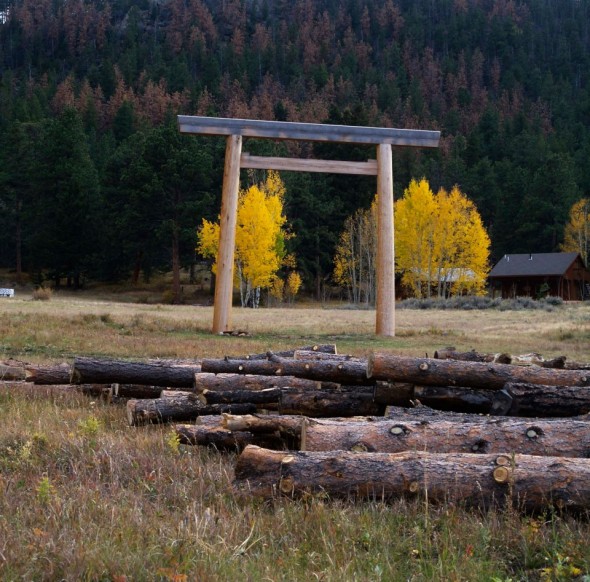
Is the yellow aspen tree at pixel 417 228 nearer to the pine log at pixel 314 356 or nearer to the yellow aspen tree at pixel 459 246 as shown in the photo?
the yellow aspen tree at pixel 459 246

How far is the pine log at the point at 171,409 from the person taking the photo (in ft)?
23.4

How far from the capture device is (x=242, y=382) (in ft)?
25.6

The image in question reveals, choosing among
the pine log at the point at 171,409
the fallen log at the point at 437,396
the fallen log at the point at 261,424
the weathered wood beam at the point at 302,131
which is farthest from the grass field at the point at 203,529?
the weathered wood beam at the point at 302,131

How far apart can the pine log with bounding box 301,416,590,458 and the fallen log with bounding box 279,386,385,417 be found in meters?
1.32

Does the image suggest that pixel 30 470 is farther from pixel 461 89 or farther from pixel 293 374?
pixel 461 89

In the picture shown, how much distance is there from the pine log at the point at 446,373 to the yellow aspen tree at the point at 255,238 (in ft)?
123

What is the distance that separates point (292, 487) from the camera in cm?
473

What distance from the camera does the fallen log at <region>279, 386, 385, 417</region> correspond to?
687 centimetres

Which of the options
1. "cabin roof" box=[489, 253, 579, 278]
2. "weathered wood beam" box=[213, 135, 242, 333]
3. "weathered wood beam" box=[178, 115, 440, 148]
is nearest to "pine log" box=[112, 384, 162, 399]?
"weathered wood beam" box=[213, 135, 242, 333]

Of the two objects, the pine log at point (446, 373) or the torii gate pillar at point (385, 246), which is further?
the torii gate pillar at point (385, 246)

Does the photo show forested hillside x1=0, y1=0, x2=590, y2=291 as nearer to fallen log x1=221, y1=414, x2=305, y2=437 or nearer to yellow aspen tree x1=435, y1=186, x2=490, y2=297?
yellow aspen tree x1=435, y1=186, x2=490, y2=297

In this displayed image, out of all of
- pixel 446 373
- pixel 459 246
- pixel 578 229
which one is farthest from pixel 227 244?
pixel 578 229

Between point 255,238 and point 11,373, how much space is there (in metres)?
36.7

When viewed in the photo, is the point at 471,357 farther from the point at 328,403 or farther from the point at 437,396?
the point at 328,403
